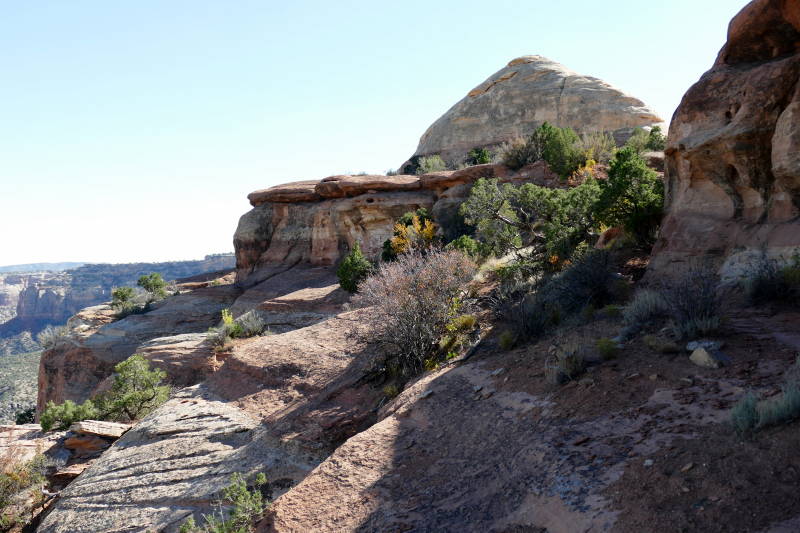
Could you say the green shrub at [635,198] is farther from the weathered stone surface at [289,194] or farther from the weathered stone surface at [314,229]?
the weathered stone surface at [289,194]

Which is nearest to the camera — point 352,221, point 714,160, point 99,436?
point 714,160

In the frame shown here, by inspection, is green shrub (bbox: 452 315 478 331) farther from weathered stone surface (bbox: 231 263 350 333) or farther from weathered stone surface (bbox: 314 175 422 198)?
weathered stone surface (bbox: 314 175 422 198)

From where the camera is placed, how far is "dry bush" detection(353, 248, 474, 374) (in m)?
8.80

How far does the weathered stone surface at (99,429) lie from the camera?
34.8ft

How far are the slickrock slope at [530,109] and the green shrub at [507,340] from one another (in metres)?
23.7

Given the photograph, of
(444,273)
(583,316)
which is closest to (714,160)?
(583,316)

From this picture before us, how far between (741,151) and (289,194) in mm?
24159

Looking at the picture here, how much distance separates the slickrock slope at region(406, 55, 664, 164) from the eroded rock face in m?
19.9

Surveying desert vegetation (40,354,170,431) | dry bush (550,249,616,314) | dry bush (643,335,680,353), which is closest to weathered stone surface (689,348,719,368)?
dry bush (643,335,680,353)

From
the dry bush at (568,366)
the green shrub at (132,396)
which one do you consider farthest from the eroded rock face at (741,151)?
the green shrub at (132,396)

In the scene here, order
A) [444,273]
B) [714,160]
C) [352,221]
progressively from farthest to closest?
[352,221], [444,273], [714,160]

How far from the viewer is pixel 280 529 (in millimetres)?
4902

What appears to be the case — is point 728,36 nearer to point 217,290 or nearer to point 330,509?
point 330,509

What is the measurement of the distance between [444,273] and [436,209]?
46.9ft
